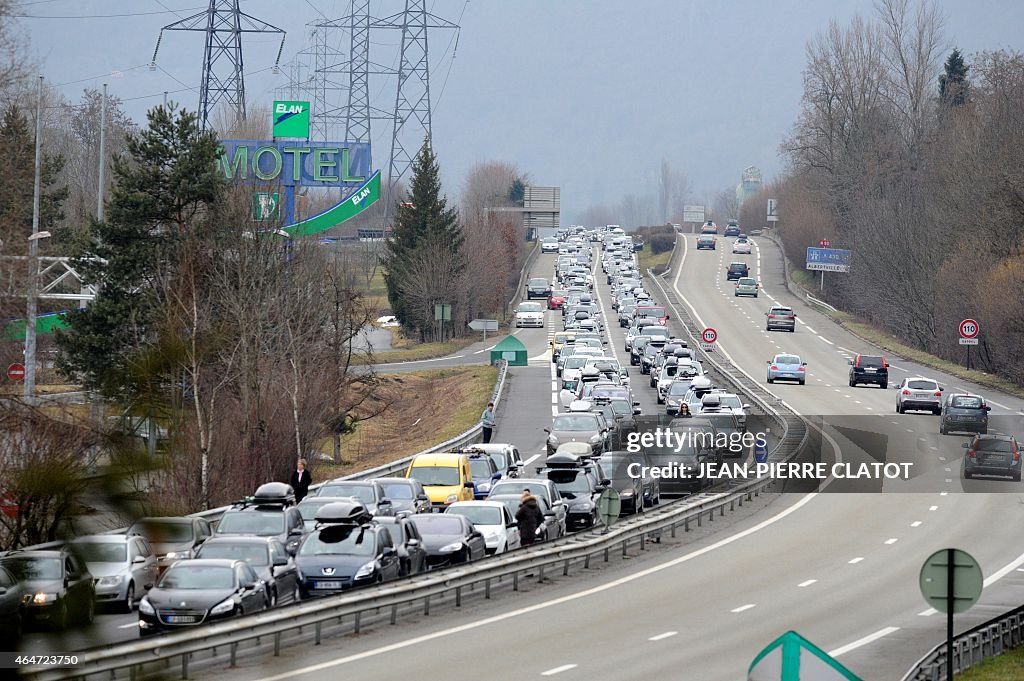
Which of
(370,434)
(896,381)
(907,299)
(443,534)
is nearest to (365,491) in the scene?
(443,534)

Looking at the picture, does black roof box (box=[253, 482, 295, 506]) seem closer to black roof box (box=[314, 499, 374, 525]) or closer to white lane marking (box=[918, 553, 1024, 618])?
black roof box (box=[314, 499, 374, 525])

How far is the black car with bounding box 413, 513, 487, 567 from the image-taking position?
25.5 m

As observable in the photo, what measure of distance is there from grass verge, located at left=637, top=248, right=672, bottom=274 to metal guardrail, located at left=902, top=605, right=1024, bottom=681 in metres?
120

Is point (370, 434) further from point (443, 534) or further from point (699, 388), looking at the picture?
point (443, 534)

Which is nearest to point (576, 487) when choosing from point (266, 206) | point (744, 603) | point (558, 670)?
point (744, 603)

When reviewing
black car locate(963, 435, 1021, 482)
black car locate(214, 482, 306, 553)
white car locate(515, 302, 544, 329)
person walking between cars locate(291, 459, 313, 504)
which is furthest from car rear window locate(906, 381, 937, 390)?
white car locate(515, 302, 544, 329)

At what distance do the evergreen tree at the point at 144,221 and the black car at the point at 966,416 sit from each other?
25.7 meters

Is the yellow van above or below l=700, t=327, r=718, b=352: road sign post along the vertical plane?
below

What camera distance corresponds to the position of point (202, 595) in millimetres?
19719

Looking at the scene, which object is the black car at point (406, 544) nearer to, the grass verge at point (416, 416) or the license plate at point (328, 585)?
the license plate at point (328, 585)

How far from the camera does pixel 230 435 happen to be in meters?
37.6

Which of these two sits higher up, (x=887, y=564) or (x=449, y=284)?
(x=449, y=284)

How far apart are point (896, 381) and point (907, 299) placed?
2418 centimetres

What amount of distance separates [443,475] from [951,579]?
2242 centimetres
